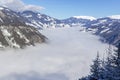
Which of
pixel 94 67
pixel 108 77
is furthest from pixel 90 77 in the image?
pixel 108 77

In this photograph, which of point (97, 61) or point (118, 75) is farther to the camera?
point (97, 61)

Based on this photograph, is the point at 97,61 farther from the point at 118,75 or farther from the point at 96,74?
the point at 118,75

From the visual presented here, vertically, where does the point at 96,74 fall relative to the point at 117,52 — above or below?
below

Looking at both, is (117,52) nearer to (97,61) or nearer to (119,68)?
(119,68)

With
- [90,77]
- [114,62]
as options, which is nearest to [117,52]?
[114,62]

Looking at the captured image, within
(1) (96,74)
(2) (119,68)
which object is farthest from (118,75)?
(1) (96,74)

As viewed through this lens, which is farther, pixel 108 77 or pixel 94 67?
pixel 94 67

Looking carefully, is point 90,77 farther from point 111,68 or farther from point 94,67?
point 111,68

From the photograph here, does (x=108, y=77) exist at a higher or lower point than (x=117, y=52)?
lower
